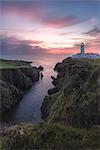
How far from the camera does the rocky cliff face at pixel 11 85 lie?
51.2 metres

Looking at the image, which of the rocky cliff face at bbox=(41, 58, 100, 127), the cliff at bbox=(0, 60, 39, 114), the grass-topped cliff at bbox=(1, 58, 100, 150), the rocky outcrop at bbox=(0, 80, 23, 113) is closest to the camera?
the grass-topped cliff at bbox=(1, 58, 100, 150)

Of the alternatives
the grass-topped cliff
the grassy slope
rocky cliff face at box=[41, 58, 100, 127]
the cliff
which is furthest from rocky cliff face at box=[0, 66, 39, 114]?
the grassy slope

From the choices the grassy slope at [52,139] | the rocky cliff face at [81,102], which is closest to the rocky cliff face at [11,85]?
the rocky cliff face at [81,102]

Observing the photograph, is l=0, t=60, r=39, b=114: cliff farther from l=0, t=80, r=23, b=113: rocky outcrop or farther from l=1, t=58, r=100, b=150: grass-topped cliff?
l=1, t=58, r=100, b=150: grass-topped cliff

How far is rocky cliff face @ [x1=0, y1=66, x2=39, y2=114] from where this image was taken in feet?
168

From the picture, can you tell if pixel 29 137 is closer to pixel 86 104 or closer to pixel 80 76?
pixel 86 104

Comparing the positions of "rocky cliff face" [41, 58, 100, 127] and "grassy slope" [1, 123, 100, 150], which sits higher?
"rocky cliff face" [41, 58, 100, 127]

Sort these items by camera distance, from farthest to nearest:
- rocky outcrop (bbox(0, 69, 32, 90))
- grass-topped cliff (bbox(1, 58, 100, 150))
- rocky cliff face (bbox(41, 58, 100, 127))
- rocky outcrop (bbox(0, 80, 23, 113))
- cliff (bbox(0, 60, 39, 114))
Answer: rocky outcrop (bbox(0, 69, 32, 90)), cliff (bbox(0, 60, 39, 114)), rocky outcrop (bbox(0, 80, 23, 113)), rocky cliff face (bbox(41, 58, 100, 127)), grass-topped cliff (bbox(1, 58, 100, 150))

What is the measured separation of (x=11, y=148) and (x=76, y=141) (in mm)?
3485

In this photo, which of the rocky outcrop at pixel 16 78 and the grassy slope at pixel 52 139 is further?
the rocky outcrop at pixel 16 78

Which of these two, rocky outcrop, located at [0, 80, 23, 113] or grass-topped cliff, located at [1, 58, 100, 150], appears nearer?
grass-topped cliff, located at [1, 58, 100, 150]

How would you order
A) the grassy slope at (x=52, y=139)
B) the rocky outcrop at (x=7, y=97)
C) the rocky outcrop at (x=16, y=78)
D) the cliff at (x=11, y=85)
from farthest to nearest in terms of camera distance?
the rocky outcrop at (x=16, y=78)
the cliff at (x=11, y=85)
the rocky outcrop at (x=7, y=97)
the grassy slope at (x=52, y=139)

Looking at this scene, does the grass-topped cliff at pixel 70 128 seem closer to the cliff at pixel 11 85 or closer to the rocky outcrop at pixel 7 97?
the rocky outcrop at pixel 7 97

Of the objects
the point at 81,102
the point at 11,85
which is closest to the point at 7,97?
the point at 11,85
